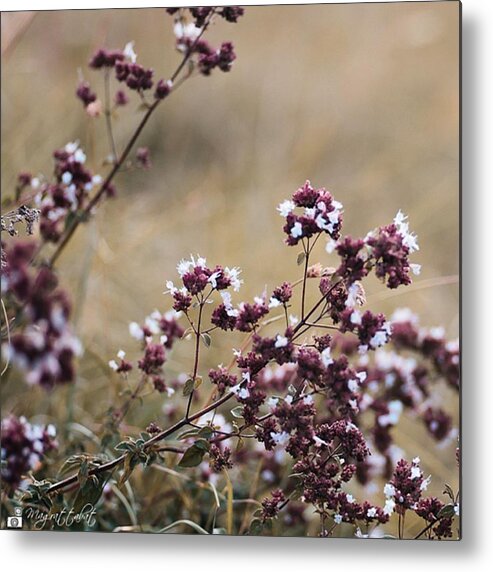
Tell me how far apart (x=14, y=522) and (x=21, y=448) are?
0.16 metres

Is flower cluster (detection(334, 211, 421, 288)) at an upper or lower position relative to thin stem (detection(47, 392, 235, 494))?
upper

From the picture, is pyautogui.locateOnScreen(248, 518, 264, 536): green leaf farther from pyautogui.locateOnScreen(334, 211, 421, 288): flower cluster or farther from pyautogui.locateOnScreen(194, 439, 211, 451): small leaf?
pyautogui.locateOnScreen(334, 211, 421, 288): flower cluster

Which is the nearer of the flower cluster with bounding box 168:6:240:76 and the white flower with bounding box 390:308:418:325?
the flower cluster with bounding box 168:6:240:76

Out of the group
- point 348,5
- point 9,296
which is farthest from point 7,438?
point 348,5

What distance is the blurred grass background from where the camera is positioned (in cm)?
184

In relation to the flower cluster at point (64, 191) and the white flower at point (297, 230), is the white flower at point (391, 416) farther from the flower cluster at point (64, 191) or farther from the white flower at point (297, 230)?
the flower cluster at point (64, 191)

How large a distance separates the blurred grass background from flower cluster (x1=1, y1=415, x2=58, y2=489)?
0.15 metres

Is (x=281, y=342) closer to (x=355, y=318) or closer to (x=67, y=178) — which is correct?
(x=355, y=318)

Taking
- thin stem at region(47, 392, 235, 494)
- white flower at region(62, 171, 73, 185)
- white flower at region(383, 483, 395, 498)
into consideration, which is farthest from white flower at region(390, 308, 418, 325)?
white flower at region(62, 171, 73, 185)

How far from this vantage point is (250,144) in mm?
2188

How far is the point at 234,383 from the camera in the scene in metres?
1.56

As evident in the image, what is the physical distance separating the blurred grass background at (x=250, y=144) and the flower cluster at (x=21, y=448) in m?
0.15

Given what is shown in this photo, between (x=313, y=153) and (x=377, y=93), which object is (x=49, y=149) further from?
(x=377, y=93)

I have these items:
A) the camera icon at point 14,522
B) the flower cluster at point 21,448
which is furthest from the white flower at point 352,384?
the camera icon at point 14,522
